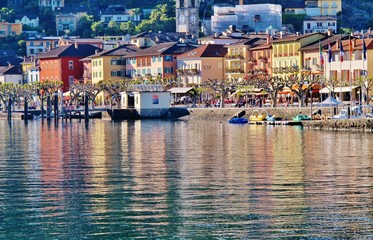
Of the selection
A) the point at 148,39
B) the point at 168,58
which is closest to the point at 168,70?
the point at 168,58

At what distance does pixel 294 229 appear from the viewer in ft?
109

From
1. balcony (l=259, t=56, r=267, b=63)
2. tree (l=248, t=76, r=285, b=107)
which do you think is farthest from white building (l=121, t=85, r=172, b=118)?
balcony (l=259, t=56, r=267, b=63)

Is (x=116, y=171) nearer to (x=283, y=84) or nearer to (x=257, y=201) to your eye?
(x=257, y=201)

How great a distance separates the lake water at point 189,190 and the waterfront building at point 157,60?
7748 centimetres

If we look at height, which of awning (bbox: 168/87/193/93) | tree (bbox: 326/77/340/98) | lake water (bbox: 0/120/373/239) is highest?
tree (bbox: 326/77/340/98)

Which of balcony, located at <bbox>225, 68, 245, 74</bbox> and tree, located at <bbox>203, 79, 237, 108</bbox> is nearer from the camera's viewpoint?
tree, located at <bbox>203, 79, 237, 108</bbox>

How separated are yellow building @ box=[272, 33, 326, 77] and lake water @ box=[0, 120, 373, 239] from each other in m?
60.1

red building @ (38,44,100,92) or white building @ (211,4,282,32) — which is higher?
white building @ (211,4,282,32)

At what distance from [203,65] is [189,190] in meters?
98.8

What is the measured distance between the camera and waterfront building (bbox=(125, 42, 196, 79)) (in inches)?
5689

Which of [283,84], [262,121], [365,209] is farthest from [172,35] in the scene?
[365,209]

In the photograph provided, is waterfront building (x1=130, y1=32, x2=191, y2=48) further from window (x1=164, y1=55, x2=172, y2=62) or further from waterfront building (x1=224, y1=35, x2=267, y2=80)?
waterfront building (x1=224, y1=35, x2=267, y2=80)

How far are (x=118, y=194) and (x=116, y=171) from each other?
8.05 meters

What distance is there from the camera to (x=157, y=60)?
145500 mm
